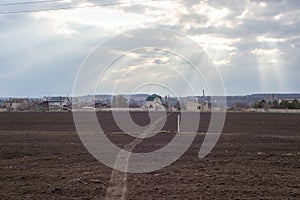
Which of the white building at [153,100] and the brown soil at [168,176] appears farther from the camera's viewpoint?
the white building at [153,100]

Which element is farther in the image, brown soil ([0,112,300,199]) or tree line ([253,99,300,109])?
tree line ([253,99,300,109])

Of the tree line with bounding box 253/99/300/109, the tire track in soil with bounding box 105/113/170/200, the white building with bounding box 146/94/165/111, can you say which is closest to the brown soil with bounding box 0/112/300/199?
the tire track in soil with bounding box 105/113/170/200

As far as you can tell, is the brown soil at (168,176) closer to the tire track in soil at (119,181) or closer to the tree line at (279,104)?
the tire track in soil at (119,181)

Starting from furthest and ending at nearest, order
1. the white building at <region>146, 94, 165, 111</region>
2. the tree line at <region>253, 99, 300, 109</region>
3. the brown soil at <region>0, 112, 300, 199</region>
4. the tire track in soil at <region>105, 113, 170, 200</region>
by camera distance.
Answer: the tree line at <region>253, 99, 300, 109</region> < the white building at <region>146, 94, 165, 111</region> < the brown soil at <region>0, 112, 300, 199</region> < the tire track in soil at <region>105, 113, 170, 200</region>

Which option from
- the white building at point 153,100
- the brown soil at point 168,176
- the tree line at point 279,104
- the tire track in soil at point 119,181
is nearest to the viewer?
the tire track in soil at point 119,181

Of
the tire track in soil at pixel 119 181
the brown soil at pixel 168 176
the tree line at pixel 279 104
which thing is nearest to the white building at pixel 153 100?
the brown soil at pixel 168 176

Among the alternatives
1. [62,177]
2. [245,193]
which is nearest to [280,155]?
[245,193]

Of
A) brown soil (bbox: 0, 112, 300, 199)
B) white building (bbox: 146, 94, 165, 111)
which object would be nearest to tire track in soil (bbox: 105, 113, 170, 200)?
brown soil (bbox: 0, 112, 300, 199)

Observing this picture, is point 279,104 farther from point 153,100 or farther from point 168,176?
point 168,176

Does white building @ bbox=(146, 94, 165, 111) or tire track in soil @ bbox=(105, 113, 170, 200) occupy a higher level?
white building @ bbox=(146, 94, 165, 111)

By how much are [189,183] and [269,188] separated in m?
2.13

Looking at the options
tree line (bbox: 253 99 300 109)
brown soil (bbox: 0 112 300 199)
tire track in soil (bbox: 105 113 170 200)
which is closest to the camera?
tire track in soil (bbox: 105 113 170 200)

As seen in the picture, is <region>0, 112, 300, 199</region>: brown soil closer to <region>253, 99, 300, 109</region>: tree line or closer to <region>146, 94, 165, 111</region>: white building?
<region>146, 94, 165, 111</region>: white building

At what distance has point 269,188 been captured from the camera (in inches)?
448
